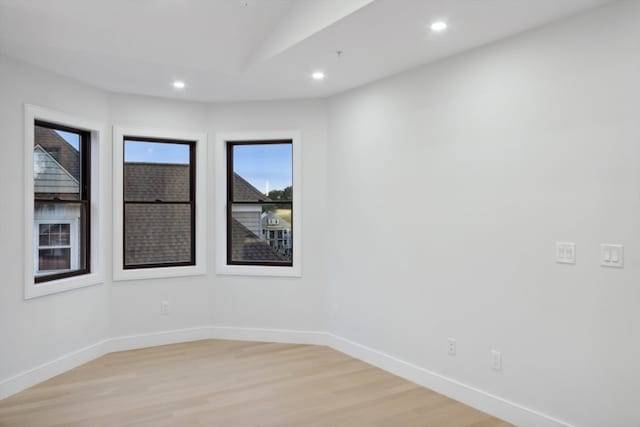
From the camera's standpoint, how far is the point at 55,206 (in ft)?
13.7

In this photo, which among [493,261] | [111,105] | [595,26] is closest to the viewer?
[595,26]

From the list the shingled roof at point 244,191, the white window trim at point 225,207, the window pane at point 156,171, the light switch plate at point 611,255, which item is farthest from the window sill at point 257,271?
the light switch plate at point 611,255

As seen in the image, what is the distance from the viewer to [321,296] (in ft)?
16.1

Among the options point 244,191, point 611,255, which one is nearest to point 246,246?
point 244,191

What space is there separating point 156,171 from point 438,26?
11.1 ft

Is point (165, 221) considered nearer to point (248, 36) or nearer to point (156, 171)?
point (156, 171)

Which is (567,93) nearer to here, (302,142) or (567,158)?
(567,158)

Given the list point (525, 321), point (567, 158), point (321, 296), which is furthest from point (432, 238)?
point (321, 296)

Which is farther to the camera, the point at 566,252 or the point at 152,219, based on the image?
the point at 152,219

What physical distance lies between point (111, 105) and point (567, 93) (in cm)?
410

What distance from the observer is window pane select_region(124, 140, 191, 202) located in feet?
16.2

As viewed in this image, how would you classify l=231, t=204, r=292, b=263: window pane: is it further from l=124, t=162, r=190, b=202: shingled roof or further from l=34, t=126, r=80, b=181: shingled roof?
l=34, t=126, r=80, b=181: shingled roof

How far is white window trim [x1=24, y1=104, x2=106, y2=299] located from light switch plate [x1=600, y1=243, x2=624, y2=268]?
13.4 feet

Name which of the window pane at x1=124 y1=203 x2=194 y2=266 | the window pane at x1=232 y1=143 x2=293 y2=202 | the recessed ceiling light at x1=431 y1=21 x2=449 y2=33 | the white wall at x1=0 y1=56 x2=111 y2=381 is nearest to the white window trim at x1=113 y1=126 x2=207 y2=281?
the window pane at x1=124 y1=203 x2=194 y2=266
